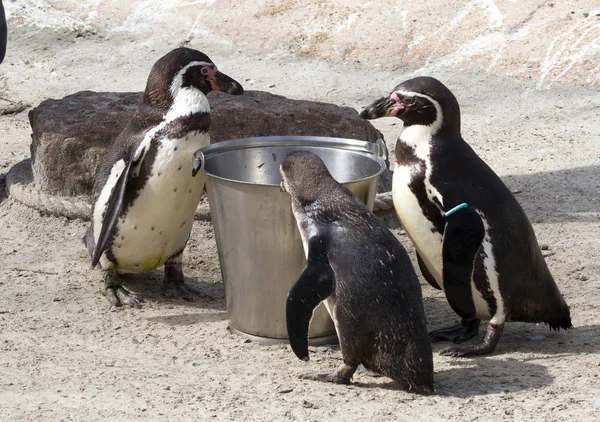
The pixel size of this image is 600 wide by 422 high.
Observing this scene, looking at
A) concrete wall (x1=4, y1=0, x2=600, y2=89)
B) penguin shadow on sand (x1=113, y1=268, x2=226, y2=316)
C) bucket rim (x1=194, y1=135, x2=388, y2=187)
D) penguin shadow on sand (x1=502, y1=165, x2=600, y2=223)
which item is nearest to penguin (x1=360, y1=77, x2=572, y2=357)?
bucket rim (x1=194, y1=135, x2=388, y2=187)

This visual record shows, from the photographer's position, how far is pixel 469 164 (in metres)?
4.12

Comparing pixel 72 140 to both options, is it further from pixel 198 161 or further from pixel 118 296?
pixel 198 161

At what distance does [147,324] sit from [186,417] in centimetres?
120

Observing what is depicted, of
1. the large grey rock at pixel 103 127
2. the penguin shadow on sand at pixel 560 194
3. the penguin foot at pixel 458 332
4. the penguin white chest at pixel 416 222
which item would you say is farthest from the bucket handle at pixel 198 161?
the penguin shadow on sand at pixel 560 194

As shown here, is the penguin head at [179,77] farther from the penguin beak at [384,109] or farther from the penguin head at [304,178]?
the penguin head at [304,178]

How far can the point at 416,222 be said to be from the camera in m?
4.15

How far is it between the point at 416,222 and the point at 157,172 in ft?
3.95

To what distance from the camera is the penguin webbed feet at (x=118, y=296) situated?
478 cm

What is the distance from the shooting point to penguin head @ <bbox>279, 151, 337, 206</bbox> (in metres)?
3.80

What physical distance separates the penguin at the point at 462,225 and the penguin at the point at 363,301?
1.24ft

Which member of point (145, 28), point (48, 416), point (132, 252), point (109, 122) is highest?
point (145, 28)

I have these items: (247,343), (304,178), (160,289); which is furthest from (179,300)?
(304,178)

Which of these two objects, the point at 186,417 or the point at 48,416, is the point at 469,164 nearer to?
the point at 186,417

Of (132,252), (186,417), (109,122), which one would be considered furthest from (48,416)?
(109,122)
